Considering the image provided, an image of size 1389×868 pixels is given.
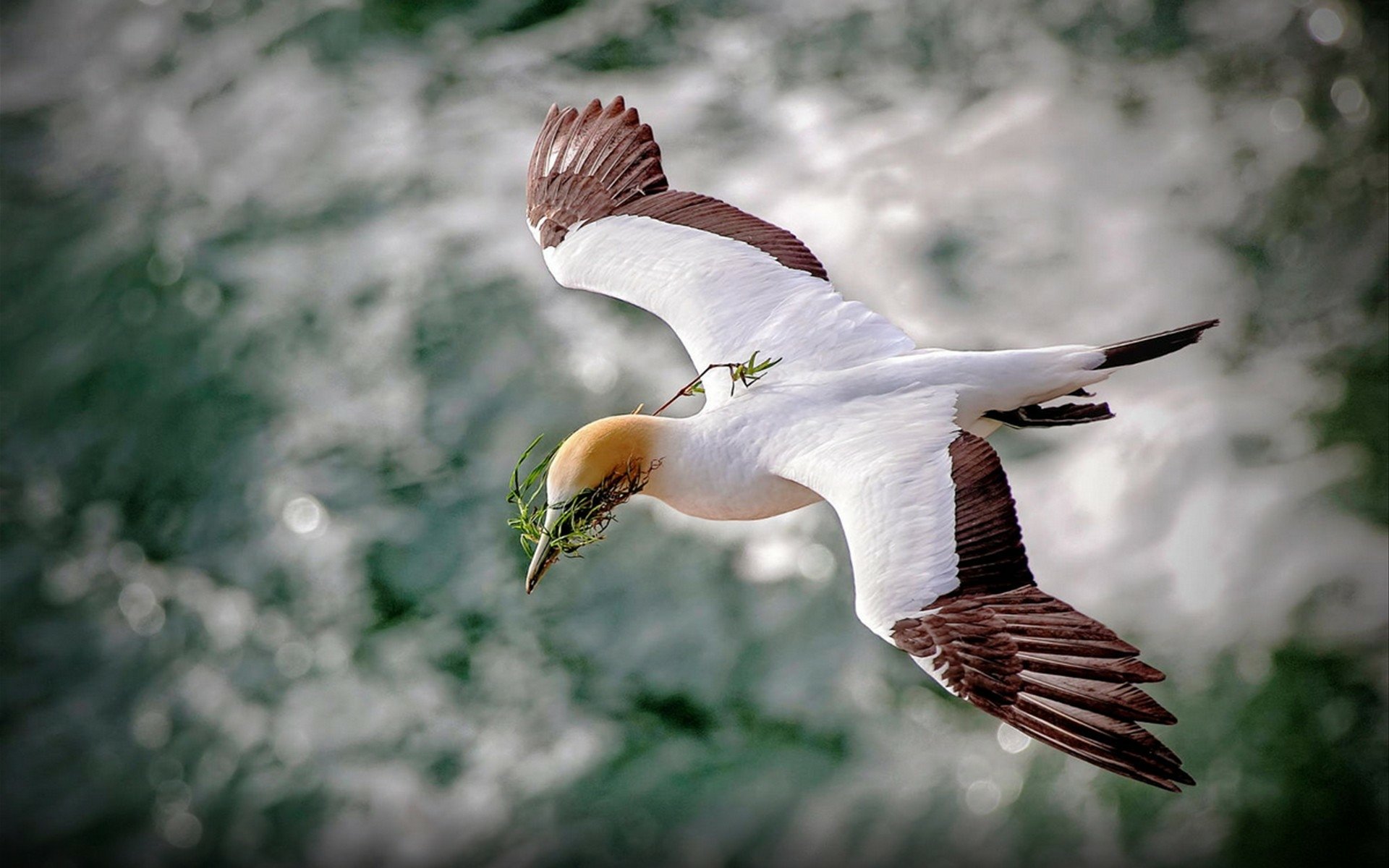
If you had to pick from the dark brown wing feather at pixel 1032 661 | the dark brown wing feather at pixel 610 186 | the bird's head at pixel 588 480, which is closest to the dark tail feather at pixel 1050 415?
the dark brown wing feather at pixel 1032 661

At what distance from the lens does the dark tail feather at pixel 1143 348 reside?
5199mm

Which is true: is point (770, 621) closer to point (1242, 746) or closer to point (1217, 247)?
point (1242, 746)

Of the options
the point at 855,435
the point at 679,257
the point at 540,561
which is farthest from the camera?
the point at 679,257

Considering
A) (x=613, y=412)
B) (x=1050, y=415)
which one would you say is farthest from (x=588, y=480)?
(x=613, y=412)

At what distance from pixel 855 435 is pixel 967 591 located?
31.0 inches

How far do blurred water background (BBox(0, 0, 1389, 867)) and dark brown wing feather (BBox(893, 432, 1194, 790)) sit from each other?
9.89 feet

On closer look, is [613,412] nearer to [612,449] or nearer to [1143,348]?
[612,449]

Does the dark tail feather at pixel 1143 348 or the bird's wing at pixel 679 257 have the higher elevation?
the bird's wing at pixel 679 257

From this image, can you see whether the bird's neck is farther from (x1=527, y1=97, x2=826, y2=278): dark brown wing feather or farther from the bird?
(x1=527, y1=97, x2=826, y2=278): dark brown wing feather

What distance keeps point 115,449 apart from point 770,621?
395 centimetres

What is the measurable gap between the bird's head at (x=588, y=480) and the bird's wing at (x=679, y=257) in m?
0.51

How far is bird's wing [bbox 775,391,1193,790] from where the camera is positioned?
402cm

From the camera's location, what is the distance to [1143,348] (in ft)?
17.1

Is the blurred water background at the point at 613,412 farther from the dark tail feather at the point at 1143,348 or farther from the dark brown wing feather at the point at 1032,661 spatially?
the dark brown wing feather at the point at 1032,661
